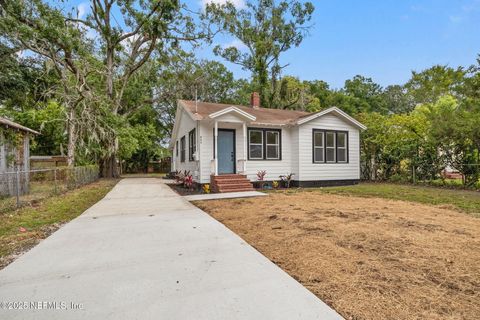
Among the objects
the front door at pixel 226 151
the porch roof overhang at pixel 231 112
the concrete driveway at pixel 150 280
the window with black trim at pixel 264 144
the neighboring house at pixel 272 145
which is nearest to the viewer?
the concrete driveway at pixel 150 280

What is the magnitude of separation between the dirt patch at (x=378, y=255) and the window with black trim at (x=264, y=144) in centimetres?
626

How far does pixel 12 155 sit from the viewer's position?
31.1ft

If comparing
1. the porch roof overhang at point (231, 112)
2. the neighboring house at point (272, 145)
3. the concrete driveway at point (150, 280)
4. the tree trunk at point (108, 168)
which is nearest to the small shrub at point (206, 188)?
the neighboring house at point (272, 145)

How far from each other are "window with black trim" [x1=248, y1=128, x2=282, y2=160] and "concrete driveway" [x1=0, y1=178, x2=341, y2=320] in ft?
26.3

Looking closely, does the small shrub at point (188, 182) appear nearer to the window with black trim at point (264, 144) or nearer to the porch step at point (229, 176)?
the porch step at point (229, 176)

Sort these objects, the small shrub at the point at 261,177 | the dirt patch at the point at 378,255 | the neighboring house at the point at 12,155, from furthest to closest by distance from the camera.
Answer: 1. the small shrub at the point at 261,177
2. the neighboring house at the point at 12,155
3. the dirt patch at the point at 378,255

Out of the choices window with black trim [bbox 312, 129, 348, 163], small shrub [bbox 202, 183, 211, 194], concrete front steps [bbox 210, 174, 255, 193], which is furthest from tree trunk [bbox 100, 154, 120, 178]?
window with black trim [bbox 312, 129, 348, 163]

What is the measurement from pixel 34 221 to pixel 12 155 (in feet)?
18.6

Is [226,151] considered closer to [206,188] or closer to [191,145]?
[206,188]

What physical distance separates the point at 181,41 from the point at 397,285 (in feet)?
72.7

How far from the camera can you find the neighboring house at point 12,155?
27.6ft

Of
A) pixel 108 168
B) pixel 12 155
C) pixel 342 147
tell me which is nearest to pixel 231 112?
pixel 342 147

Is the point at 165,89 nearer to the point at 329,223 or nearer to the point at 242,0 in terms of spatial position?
the point at 242,0

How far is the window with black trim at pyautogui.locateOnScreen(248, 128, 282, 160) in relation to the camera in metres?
12.4
